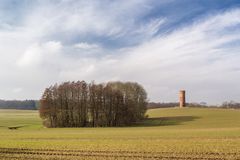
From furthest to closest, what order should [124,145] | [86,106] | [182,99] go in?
[182,99]
[86,106]
[124,145]

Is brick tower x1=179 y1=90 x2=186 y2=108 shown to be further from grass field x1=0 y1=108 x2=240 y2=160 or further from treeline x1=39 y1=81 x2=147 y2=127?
grass field x1=0 y1=108 x2=240 y2=160

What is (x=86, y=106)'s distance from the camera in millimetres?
96188

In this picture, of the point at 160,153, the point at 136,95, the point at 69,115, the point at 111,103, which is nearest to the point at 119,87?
the point at 136,95

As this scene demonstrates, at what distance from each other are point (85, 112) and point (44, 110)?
10.3 meters

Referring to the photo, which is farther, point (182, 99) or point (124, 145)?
point (182, 99)

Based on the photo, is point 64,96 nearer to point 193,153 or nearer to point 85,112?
point 85,112

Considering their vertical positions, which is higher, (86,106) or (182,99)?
(182,99)

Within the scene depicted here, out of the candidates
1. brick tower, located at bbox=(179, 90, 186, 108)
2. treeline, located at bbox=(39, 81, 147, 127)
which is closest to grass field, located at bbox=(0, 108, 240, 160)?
treeline, located at bbox=(39, 81, 147, 127)

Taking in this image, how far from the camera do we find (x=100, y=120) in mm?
94312

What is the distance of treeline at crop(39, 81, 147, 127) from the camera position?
93812 mm

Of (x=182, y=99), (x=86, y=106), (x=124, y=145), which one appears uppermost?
(x=182, y=99)

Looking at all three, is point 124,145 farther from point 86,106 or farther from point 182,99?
point 182,99

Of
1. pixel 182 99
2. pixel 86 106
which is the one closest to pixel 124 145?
pixel 86 106

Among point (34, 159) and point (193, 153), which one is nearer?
point (34, 159)
